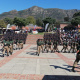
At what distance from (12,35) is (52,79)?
21.5m

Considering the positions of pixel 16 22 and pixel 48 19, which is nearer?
pixel 16 22

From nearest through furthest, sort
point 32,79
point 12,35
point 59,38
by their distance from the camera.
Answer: point 32,79
point 59,38
point 12,35

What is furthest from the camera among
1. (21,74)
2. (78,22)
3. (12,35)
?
(78,22)

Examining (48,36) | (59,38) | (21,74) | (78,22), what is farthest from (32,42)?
(78,22)

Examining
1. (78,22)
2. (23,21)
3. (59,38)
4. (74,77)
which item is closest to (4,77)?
(74,77)

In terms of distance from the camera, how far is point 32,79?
5.36 meters

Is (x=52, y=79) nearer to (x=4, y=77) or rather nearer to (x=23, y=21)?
(x=4, y=77)

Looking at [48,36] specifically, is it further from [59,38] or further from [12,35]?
[12,35]

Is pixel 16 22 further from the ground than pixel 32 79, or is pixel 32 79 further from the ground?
pixel 16 22

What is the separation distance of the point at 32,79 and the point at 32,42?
2009 centimetres

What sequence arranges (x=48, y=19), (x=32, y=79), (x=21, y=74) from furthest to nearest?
(x=48, y=19) → (x=21, y=74) → (x=32, y=79)

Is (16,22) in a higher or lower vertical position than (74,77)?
higher

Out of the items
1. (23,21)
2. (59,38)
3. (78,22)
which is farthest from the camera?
(23,21)

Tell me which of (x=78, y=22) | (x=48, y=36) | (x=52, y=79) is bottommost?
(x=52, y=79)
